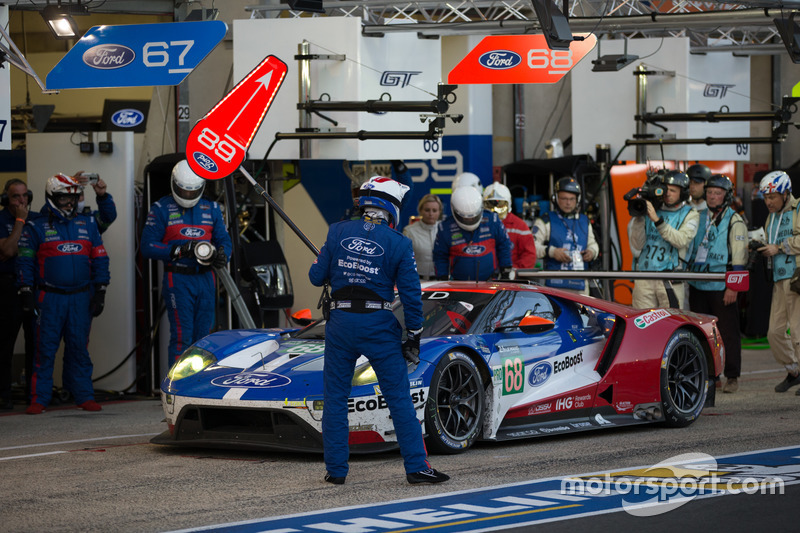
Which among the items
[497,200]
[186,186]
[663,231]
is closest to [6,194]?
[186,186]

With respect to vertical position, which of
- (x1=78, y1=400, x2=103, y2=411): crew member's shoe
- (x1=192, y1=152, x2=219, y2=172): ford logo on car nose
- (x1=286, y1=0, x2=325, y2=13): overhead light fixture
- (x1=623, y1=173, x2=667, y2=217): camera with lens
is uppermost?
(x1=286, y1=0, x2=325, y2=13): overhead light fixture

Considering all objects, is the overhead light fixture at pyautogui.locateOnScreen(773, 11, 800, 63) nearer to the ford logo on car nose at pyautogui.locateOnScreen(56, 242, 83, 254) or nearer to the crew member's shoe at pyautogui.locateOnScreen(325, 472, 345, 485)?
the ford logo on car nose at pyautogui.locateOnScreen(56, 242, 83, 254)

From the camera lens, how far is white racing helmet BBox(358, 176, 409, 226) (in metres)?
7.07

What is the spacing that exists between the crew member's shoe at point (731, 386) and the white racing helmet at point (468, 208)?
9.80 feet

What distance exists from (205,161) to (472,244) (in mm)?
2812

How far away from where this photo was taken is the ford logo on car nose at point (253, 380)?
7602 millimetres

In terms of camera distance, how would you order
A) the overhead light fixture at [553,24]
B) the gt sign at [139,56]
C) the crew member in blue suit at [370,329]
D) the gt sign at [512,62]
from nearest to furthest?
the crew member in blue suit at [370,329] → the overhead light fixture at [553,24] → the gt sign at [139,56] → the gt sign at [512,62]

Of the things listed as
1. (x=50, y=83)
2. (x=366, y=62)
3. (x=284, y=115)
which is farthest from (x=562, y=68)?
(x=50, y=83)

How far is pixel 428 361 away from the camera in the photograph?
764cm

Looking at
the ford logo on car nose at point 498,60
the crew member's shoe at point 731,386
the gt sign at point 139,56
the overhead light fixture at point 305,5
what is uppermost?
the overhead light fixture at point 305,5

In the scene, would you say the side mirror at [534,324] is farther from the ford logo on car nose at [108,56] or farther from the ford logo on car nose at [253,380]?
the ford logo on car nose at [108,56]

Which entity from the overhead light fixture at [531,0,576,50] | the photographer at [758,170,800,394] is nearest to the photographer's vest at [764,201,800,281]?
the photographer at [758,170,800,394]

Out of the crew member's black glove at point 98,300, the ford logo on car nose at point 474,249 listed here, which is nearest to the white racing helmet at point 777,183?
the ford logo on car nose at point 474,249

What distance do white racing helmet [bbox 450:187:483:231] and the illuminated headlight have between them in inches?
143
